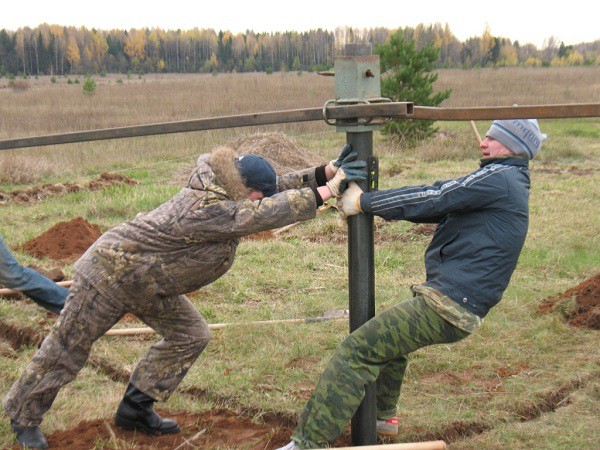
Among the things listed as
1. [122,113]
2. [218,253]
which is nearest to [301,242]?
[218,253]

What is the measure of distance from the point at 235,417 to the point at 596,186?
9.49 metres

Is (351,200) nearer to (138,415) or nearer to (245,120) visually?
(245,120)

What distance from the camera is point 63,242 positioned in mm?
8820

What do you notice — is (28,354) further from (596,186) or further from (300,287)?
(596,186)

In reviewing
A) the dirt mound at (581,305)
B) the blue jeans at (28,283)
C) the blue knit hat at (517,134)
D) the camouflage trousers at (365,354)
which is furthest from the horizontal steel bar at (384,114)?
the dirt mound at (581,305)

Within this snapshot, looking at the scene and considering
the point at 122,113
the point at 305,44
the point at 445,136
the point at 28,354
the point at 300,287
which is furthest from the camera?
the point at 305,44

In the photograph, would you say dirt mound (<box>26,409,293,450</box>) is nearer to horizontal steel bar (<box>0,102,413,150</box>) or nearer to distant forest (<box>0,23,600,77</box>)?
horizontal steel bar (<box>0,102,413,150</box>)

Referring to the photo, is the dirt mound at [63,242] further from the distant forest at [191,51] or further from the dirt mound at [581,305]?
the distant forest at [191,51]

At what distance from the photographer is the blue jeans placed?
5777 millimetres

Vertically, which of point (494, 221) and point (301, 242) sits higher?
point (494, 221)

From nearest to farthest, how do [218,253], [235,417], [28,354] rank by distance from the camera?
[218,253] → [235,417] → [28,354]

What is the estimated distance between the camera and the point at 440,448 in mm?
3363

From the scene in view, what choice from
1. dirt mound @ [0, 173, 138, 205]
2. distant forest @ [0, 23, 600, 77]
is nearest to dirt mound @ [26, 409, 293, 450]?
dirt mound @ [0, 173, 138, 205]

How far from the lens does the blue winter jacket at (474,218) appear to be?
10.8 ft
